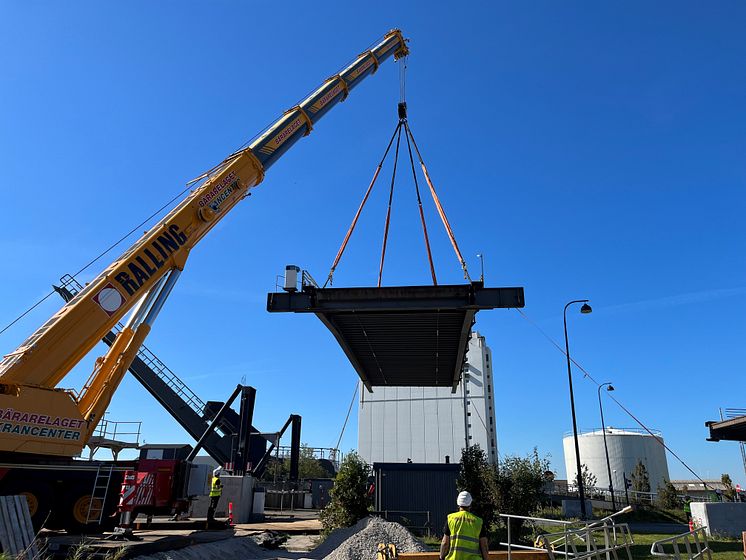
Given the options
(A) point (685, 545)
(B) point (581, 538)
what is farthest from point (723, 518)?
(B) point (581, 538)

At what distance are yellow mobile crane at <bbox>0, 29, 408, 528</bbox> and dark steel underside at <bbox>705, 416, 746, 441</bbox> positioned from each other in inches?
862

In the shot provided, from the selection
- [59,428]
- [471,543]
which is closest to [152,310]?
[59,428]

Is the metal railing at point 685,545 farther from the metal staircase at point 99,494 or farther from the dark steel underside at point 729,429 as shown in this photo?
the dark steel underside at point 729,429

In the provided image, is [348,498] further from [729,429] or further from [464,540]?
[729,429]

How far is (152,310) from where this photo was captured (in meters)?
14.7

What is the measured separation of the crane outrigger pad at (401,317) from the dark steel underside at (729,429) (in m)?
12.1

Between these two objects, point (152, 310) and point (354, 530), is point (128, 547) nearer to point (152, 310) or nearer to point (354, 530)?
point (152, 310)

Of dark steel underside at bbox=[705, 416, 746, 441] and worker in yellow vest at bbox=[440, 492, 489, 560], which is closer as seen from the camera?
worker in yellow vest at bbox=[440, 492, 489, 560]

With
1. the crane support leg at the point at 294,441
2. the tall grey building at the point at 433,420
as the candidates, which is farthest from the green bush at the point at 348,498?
the tall grey building at the point at 433,420

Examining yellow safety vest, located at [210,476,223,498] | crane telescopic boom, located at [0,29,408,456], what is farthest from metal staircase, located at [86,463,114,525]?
yellow safety vest, located at [210,476,223,498]

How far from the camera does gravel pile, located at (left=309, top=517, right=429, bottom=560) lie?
1442 cm

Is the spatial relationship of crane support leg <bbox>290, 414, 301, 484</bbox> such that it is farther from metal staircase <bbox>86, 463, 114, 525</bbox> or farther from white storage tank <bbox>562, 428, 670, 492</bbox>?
white storage tank <bbox>562, 428, 670, 492</bbox>

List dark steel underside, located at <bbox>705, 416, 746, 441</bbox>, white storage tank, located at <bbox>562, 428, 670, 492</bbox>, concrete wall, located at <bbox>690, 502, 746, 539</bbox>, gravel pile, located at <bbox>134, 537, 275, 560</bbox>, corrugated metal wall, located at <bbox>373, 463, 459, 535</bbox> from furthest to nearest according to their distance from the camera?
white storage tank, located at <bbox>562, 428, 670, 492</bbox> < dark steel underside, located at <bbox>705, 416, 746, 441</bbox> < corrugated metal wall, located at <bbox>373, 463, 459, 535</bbox> < concrete wall, located at <bbox>690, 502, 746, 539</bbox> < gravel pile, located at <bbox>134, 537, 275, 560</bbox>

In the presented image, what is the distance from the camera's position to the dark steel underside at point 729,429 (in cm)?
2265
